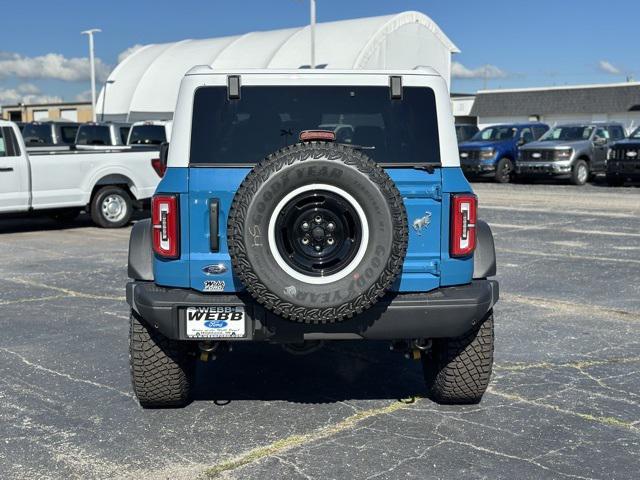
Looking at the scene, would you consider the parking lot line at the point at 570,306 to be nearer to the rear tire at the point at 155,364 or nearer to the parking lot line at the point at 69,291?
the parking lot line at the point at 69,291

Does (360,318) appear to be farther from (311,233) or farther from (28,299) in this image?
(28,299)

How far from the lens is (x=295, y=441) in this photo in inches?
173

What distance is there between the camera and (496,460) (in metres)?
4.14

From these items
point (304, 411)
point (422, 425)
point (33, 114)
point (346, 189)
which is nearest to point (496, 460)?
point (422, 425)

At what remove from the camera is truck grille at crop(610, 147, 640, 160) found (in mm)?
23122

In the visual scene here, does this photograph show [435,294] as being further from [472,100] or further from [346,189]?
[472,100]

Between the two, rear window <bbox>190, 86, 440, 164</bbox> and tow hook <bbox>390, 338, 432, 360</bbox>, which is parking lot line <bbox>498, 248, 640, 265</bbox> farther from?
rear window <bbox>190, 86, 440, 164</bbox>

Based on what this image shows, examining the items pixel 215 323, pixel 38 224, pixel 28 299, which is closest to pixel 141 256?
pixel 215 323

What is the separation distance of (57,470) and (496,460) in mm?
2134

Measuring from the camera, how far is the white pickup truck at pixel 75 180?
13234 millimetres

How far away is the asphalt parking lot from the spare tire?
2.57 feet

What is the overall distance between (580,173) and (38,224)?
1598 centimetres

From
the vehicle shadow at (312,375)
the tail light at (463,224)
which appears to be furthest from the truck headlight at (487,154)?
the tail light at (463,224)

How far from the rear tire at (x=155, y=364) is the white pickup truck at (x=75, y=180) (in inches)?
366
